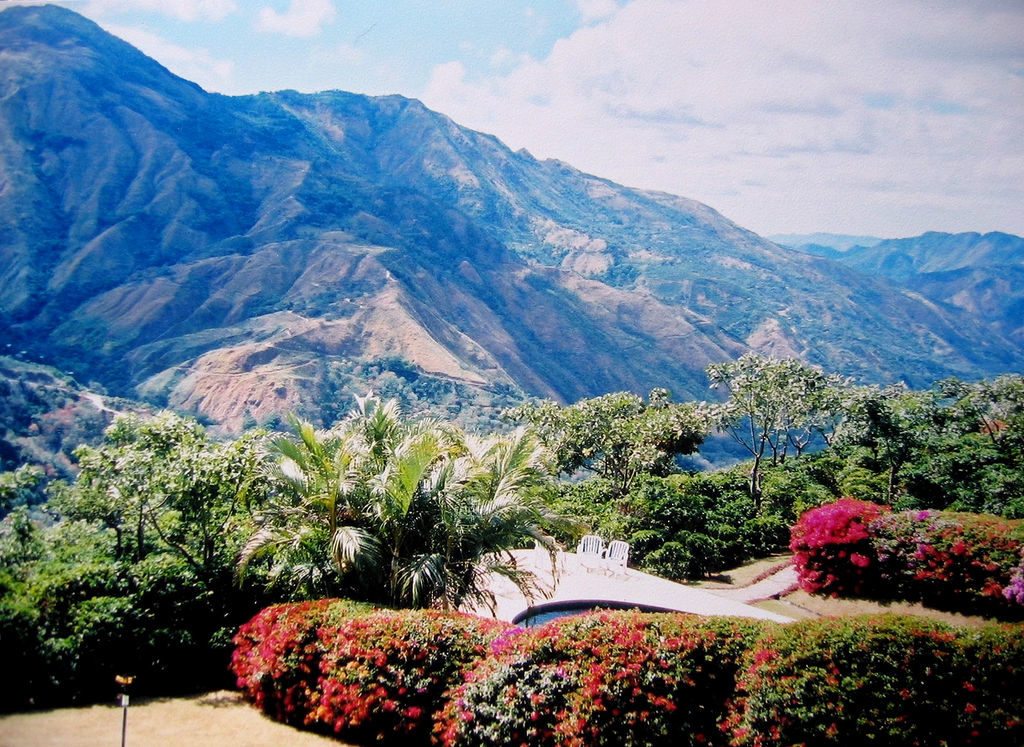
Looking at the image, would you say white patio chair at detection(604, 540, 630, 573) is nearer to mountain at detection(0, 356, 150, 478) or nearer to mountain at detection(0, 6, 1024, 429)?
mountain at detection(0, 356, 150, 478)

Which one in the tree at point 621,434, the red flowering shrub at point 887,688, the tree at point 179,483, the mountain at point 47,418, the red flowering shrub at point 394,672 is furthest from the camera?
the mountain at point 47,418

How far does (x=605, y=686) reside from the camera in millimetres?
5090

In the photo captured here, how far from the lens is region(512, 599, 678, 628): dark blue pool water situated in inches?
393

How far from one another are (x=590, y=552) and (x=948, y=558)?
6.07 m

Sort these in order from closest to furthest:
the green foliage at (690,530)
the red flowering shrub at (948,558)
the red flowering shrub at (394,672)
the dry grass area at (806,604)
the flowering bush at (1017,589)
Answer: the red flowering shrub at (394,672)
the flowering bush at (1017,589)
the red flowering shrub at (948,558)
the dry grass area at (806,604)
the green foliage at (690,530)

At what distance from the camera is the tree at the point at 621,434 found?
67.6 ft

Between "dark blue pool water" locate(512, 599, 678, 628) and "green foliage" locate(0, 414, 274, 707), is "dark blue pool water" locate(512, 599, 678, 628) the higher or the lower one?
the lower one

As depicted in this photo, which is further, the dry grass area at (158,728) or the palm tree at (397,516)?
the palm tree at (397,516)

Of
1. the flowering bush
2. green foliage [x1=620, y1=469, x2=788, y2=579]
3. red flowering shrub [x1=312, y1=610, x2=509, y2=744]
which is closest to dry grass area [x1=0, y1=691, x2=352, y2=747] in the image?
red flowering shrub [x1=312, y1=610, x2=509, y2=744]

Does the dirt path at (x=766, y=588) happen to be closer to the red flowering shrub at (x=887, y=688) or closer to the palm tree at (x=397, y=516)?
the palm tree at (x=397, y=516)

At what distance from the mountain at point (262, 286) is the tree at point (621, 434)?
4998 centimetres

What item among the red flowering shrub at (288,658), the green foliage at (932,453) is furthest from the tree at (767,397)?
the red flowering shrub at (288,658)

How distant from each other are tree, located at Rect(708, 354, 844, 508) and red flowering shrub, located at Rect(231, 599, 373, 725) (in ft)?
51.5

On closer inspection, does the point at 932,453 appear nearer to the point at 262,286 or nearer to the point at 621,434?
the point at 621,434
